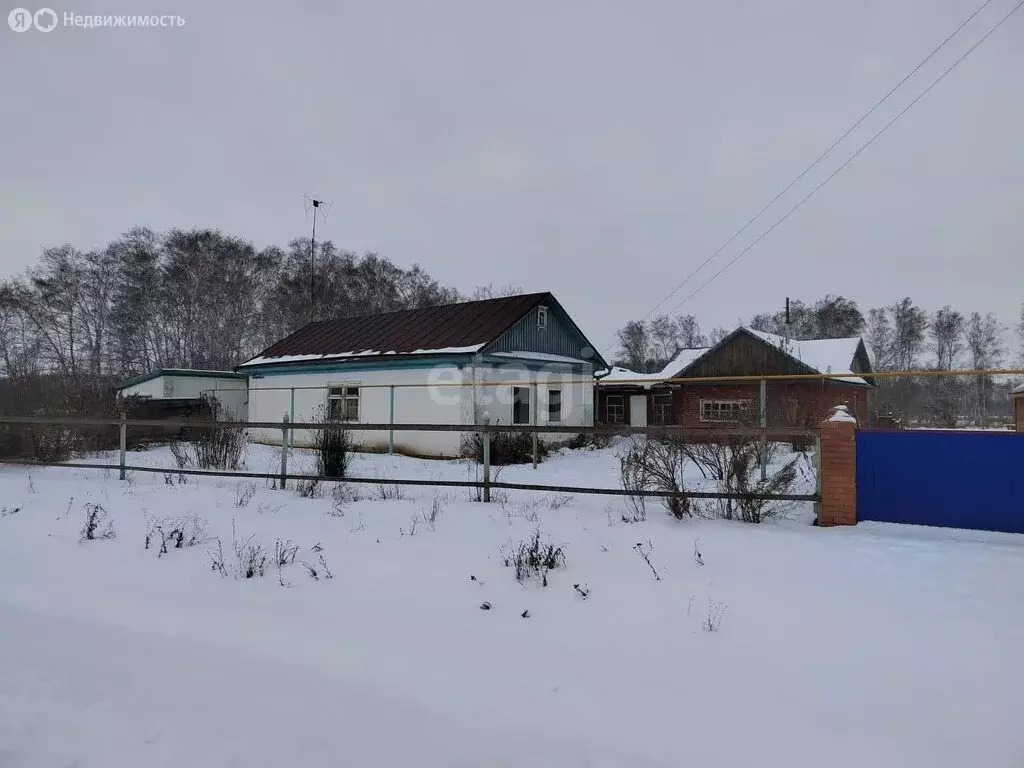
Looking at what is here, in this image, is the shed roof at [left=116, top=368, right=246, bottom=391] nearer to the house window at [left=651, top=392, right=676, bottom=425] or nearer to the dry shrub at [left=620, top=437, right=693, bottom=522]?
the house window at [left=651, top=392, right=676, bottom=425]

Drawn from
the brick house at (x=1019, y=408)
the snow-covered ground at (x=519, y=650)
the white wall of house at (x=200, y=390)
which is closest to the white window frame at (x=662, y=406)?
the brick house at (x=1019, y=408)

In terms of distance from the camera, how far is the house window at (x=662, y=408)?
26064mm

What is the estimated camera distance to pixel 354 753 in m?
2.64

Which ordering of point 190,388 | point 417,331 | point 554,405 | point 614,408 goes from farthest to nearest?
point 614,408
point 190,388
point 554,405
point 417,331

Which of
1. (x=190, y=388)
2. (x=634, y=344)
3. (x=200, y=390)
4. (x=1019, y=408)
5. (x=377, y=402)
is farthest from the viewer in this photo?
(x=634, y=344)

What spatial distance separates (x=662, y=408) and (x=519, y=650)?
23.7 m

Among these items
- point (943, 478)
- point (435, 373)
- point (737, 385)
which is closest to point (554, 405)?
point (435, 373)

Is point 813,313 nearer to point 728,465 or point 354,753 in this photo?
point 728,465

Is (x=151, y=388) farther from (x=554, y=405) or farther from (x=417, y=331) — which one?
(x=554, y=405)

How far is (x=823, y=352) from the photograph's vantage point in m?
27.9

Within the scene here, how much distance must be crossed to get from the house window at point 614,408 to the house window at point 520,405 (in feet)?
34.3

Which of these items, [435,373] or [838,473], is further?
[435,373]

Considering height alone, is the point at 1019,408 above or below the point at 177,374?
below

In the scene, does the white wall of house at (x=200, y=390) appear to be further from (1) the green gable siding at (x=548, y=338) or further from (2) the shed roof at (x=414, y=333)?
(1) the green gable siding at (x=548, y=338)
